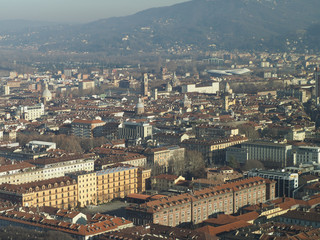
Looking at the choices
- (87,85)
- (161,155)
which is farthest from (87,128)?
(87,85)

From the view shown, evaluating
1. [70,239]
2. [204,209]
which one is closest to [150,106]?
[204,209]

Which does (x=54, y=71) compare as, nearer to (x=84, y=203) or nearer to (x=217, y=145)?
(x=217, y=145)

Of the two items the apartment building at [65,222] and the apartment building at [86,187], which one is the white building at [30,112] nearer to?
the apartment building at [86,187]

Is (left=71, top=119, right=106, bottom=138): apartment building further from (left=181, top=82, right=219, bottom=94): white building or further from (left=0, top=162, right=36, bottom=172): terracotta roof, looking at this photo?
Result: (left=181, top=82, right=219, bottom=94): white building

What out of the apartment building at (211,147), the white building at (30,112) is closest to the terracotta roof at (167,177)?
the apartment building at (211,147)

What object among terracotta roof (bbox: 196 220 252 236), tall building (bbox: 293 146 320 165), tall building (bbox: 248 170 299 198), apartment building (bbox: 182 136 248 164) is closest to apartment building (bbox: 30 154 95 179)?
apartment building (bbox: 182 136 248 164)

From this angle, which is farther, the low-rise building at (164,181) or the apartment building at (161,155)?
the apartment building at (161,155)
